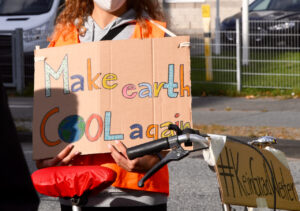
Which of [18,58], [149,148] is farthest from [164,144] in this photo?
[18,58]

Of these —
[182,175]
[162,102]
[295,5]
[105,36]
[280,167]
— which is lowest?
[182,175]

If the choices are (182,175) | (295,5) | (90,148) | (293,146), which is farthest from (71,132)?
(295,5)

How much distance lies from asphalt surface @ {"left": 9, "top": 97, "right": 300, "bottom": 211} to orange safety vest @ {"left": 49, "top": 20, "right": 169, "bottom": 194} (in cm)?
347

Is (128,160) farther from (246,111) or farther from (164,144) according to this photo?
(246,111)

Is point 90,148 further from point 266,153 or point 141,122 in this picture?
point 266,153

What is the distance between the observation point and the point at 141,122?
3.10 meters

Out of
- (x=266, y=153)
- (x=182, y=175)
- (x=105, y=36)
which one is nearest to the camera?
(x=266, y=153)

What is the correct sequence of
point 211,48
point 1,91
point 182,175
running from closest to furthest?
point 1,91
point 182,175
point 211,48

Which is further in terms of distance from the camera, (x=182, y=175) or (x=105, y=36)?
(x=182, y=175)

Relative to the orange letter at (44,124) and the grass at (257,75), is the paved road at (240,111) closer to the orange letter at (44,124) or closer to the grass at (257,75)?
the grass at (257,75)

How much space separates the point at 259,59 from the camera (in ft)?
45.6

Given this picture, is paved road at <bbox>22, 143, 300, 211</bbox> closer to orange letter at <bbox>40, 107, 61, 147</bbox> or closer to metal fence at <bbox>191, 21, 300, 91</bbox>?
orange letter at <bbox>40, 107, 61, 147</bbox>

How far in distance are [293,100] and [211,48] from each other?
2154 mm

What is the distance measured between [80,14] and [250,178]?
103 centimetres
